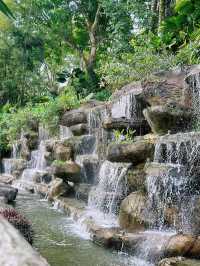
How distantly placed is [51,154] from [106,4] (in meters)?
9.62

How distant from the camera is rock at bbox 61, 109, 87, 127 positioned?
17328 mm

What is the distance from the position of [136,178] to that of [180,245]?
2849mm

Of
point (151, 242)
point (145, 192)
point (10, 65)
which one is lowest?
point (151, 242)

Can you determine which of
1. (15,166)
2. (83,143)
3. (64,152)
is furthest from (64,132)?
(64,152)

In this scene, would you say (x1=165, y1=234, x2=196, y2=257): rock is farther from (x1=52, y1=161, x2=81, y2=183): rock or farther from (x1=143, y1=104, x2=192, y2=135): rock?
(x1=52, y1=161, x2=81, y2=183): rock

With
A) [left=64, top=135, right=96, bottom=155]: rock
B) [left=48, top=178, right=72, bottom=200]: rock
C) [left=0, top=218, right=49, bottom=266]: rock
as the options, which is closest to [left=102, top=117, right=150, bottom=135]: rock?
[left=48, top=178, right=72, bottom=200]: rock

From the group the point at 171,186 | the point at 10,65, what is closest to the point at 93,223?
the point at 171,186

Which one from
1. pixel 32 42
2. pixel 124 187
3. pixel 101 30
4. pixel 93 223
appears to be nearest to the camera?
pixel 93 223

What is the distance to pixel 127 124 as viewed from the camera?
12.6 meters

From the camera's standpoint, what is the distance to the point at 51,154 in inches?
651

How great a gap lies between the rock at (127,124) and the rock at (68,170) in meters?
1.61

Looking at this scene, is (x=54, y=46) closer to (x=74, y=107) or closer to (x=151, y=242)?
(x=74, y=107)

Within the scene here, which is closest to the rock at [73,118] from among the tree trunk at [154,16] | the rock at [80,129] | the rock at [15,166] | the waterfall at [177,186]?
the rock at [80,129]

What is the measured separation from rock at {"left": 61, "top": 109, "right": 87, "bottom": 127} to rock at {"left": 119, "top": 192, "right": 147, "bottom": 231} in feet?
28.0
